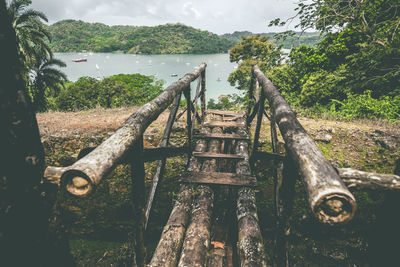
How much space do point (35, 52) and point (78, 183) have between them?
21.4m

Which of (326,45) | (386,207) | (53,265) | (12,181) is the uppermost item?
(326,45)

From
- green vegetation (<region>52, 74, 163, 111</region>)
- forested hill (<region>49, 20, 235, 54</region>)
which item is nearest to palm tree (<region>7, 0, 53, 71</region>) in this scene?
green vegetation (<region>52, 74, 163, 111</region>)

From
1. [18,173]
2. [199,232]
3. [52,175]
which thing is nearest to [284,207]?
[199,232]

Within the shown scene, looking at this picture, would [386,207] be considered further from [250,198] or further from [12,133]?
[12,133]

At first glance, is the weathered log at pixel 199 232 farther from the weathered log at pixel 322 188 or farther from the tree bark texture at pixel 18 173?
the weathered log at pixel 322 188

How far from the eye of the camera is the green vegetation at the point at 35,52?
556 inches

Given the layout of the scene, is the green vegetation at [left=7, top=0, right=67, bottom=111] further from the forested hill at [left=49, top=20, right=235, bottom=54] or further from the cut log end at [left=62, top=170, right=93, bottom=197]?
the forested hill at [left=49, top=20, right=235, bottom=54]

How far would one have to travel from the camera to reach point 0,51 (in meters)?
1.09

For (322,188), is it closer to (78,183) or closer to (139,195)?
(78,183)

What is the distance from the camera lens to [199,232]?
1.97m

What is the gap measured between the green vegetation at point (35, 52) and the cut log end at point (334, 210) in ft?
55.1

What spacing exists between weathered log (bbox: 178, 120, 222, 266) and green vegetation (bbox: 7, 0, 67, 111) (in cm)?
1554

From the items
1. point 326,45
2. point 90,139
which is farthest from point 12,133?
point 326,45

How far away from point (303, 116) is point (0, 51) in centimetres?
888
